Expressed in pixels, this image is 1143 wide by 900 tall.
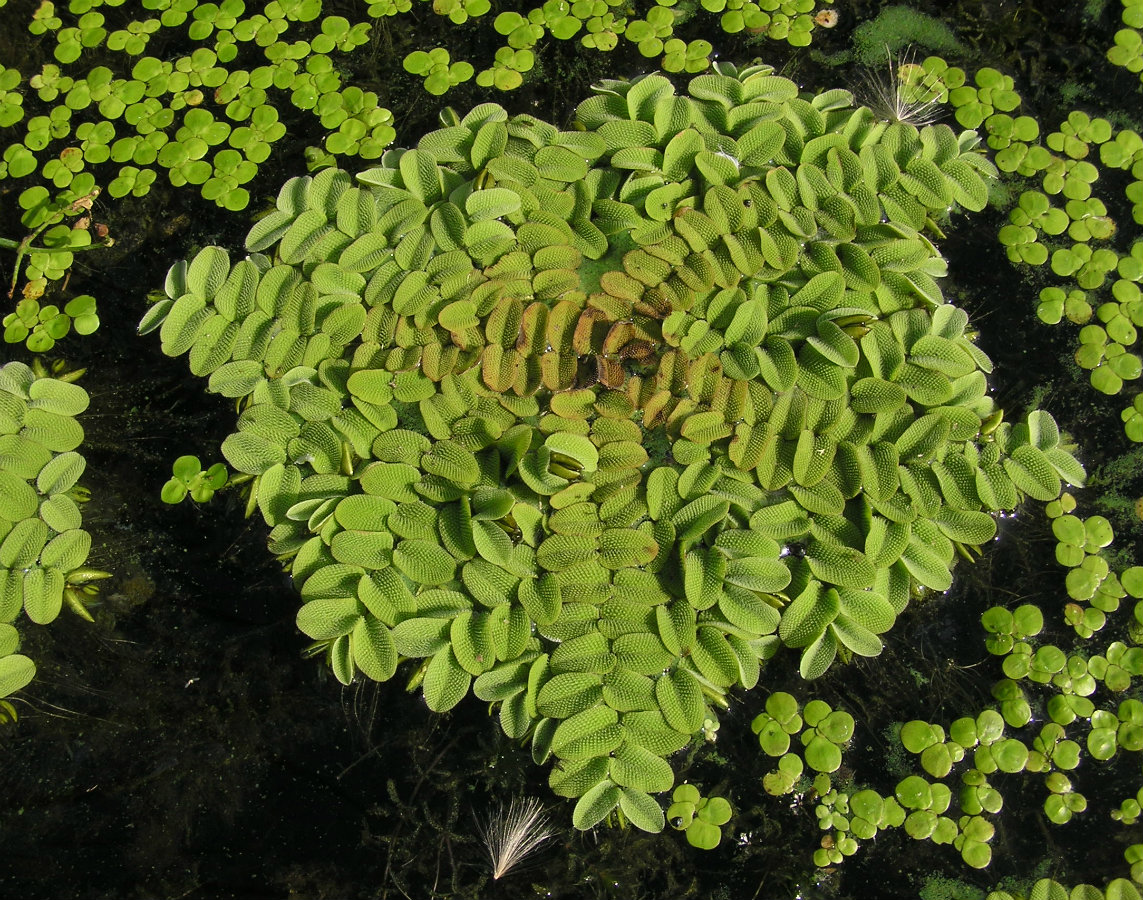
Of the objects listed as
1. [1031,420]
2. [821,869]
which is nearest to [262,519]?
[821,869]

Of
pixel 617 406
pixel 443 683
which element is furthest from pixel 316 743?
pixel 617 406

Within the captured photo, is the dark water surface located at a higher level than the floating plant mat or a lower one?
lower

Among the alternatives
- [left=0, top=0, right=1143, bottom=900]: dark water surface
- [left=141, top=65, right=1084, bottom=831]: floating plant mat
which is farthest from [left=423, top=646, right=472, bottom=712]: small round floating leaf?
[left=0, top=0, right=1143, bottom=900]: dark water surface

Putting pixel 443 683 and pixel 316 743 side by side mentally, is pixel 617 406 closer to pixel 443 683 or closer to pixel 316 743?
pixel 443 683

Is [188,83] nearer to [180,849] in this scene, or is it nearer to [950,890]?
[180,849]

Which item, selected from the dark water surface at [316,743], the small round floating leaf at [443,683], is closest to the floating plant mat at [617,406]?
the small round floating leaf at [443,683]

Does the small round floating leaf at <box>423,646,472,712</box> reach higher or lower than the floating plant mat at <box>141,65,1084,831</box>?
lower

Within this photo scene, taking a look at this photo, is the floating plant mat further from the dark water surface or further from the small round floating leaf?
the dark water surface

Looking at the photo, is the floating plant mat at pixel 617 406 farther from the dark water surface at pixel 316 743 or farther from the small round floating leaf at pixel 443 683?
the dark water surface at pixel 316 743
